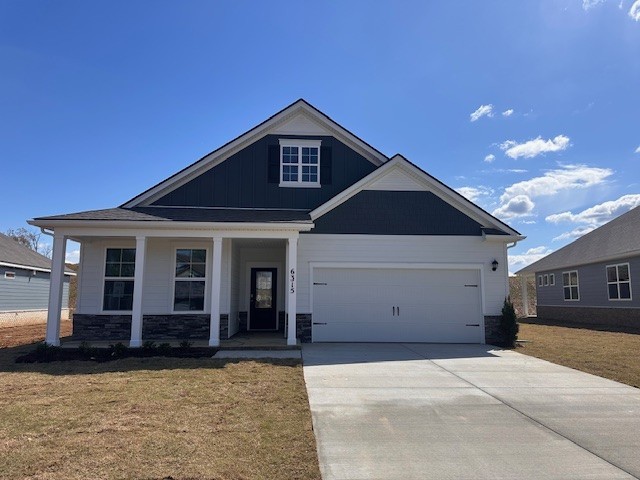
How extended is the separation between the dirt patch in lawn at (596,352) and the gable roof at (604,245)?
454 cm

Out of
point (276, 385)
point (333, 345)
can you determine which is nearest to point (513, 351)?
point (333, 345)

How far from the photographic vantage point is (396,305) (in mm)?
12672

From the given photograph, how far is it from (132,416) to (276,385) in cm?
234

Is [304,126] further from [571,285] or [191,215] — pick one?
[571,285]

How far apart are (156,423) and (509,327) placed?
391 inches

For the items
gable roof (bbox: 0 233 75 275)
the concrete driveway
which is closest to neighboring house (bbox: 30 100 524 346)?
the concrete driveway

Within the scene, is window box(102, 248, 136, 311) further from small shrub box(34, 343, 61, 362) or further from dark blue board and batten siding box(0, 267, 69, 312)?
dark blue board and batten siding box(0, 267, 69, 312)

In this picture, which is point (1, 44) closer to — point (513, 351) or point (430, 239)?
point (430, 239)

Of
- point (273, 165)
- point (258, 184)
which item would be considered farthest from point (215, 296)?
point (273, 165)

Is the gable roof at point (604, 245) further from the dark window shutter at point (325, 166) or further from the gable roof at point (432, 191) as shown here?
the dark window shutter at point (325, 166)

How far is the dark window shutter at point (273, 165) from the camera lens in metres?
13.6

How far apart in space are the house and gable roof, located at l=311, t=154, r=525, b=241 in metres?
8.93

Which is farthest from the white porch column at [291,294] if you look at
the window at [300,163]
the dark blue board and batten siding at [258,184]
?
the window at [300,163]

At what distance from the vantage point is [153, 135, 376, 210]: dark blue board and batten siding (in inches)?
524
